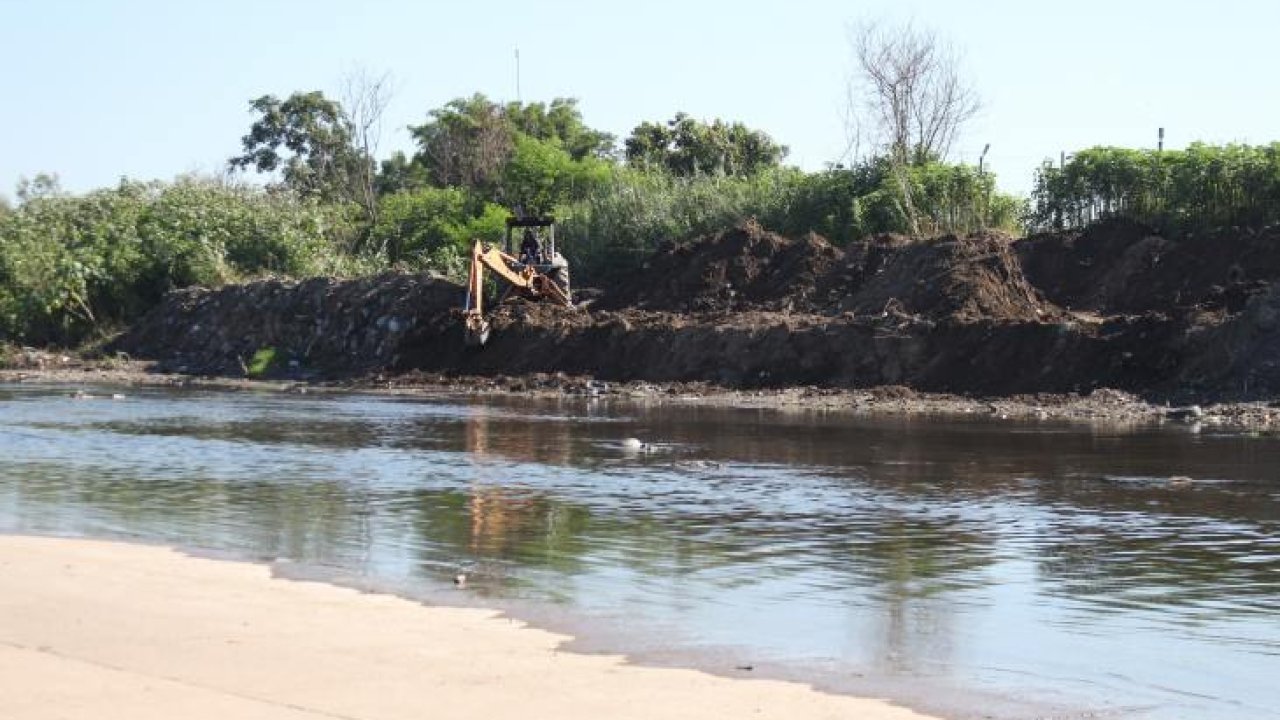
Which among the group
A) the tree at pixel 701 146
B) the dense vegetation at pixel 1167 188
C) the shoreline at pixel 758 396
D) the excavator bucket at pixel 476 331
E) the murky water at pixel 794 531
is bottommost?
the murky water at pixel 794 531

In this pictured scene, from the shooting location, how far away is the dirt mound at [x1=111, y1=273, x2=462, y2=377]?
4431 cm

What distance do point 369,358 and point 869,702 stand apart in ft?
119

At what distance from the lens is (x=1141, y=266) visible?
3766 cm

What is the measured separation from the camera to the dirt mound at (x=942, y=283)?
118 ft

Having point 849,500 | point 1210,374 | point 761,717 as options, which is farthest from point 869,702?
point 1210,374

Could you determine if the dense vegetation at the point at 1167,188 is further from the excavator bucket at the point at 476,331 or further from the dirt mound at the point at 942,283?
the excavator bucket at the point at 476,331

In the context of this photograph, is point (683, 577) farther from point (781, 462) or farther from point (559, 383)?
point (559, 383)

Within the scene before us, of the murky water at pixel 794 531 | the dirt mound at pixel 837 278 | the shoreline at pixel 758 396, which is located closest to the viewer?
the murky water at pixel 794 531

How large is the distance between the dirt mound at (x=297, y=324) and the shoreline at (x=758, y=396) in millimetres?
1212

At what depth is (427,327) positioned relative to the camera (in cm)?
4334

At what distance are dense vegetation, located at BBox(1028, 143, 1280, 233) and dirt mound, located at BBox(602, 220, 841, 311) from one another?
20.2 ft

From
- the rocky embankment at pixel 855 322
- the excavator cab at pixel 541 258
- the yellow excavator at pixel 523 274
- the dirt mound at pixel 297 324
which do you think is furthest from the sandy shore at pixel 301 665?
the dirt mound at pixel 297 324

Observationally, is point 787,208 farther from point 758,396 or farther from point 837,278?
point 758,396

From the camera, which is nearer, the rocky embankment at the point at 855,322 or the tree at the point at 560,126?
the rocky embankment at the point at 855,322
